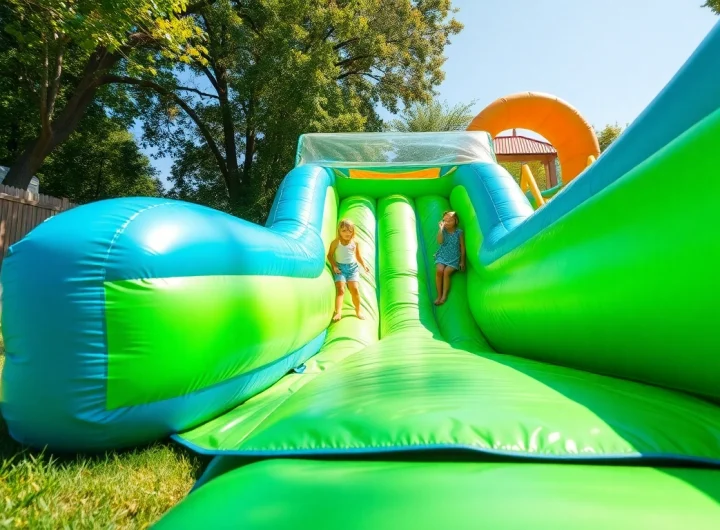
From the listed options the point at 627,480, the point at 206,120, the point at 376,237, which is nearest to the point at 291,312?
the point at 627,480

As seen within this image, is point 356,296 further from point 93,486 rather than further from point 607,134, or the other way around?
point 607,134

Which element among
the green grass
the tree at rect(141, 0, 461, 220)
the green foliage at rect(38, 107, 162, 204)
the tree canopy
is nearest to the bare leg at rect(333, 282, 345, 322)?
the green grass

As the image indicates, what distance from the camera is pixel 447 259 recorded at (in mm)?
3381

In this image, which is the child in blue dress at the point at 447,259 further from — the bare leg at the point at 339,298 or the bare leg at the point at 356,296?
the bare leg at the point at 339,298

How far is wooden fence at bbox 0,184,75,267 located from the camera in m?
7.05

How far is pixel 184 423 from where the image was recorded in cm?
140

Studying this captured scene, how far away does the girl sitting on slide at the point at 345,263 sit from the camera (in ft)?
10.4

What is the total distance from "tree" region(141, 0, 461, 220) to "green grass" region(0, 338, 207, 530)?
9.32 m

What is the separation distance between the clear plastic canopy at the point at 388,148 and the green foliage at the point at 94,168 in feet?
40.1

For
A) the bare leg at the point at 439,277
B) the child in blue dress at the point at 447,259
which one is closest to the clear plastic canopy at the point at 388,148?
the child in blue dress at the point at 447,259

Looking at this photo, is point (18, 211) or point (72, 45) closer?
point (18, 211)

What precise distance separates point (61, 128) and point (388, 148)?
765 centimetres

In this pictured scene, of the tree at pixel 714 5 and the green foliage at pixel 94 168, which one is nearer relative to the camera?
the tree at pixel 714 5

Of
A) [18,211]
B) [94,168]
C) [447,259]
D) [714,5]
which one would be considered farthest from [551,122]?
[94,168]
